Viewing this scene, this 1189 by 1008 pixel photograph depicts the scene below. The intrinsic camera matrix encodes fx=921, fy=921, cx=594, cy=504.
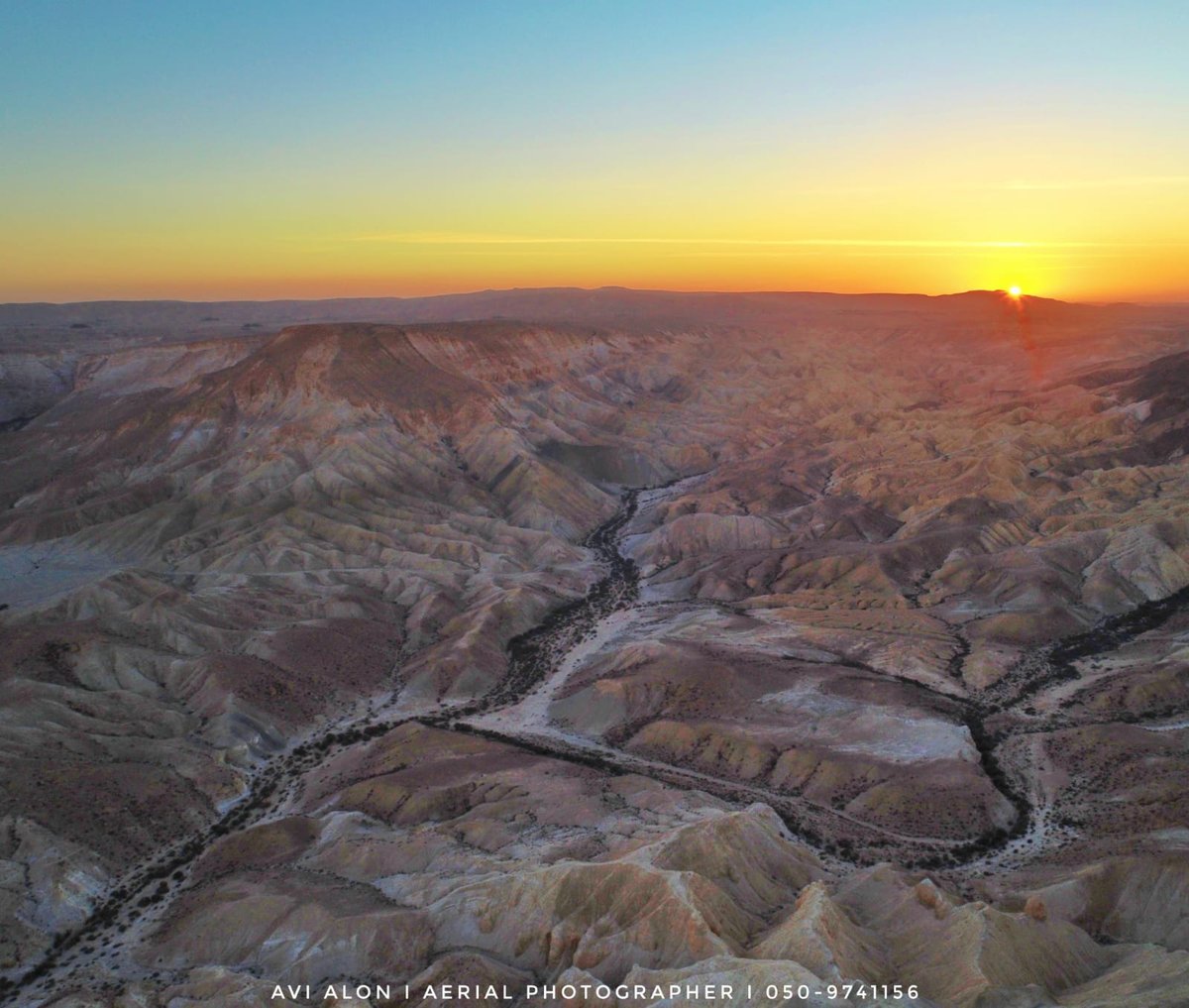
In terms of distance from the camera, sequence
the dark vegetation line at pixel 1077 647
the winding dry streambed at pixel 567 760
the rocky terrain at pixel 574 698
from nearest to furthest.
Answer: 1. the rocky terrain at pixel 574 698
2. the winding dry streambed at pixel 567 760
3. the dark vegetation line at pixel 1077 647

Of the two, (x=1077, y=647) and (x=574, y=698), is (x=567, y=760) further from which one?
(x=1077, y=647)

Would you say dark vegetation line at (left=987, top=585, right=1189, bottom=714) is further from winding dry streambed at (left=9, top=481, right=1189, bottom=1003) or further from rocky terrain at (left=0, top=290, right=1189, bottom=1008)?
rocky terrain at (left=0, top=290, right=1189, bottom=1008)

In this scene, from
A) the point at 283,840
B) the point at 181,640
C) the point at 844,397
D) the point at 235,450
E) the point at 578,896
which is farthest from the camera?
the point at 844,397

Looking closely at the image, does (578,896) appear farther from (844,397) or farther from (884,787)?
(844,397)

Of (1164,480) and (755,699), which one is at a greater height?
(1164,480)

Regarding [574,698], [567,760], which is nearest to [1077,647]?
[574,698]

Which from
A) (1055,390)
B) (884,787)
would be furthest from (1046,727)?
(1055,390)

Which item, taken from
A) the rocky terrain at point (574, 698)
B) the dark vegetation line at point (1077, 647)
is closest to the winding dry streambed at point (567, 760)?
the dark vegetation line at point (1077, 647)

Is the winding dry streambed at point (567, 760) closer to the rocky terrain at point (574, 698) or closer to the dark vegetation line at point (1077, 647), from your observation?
the dark vegetation line at point (1077, 647)
